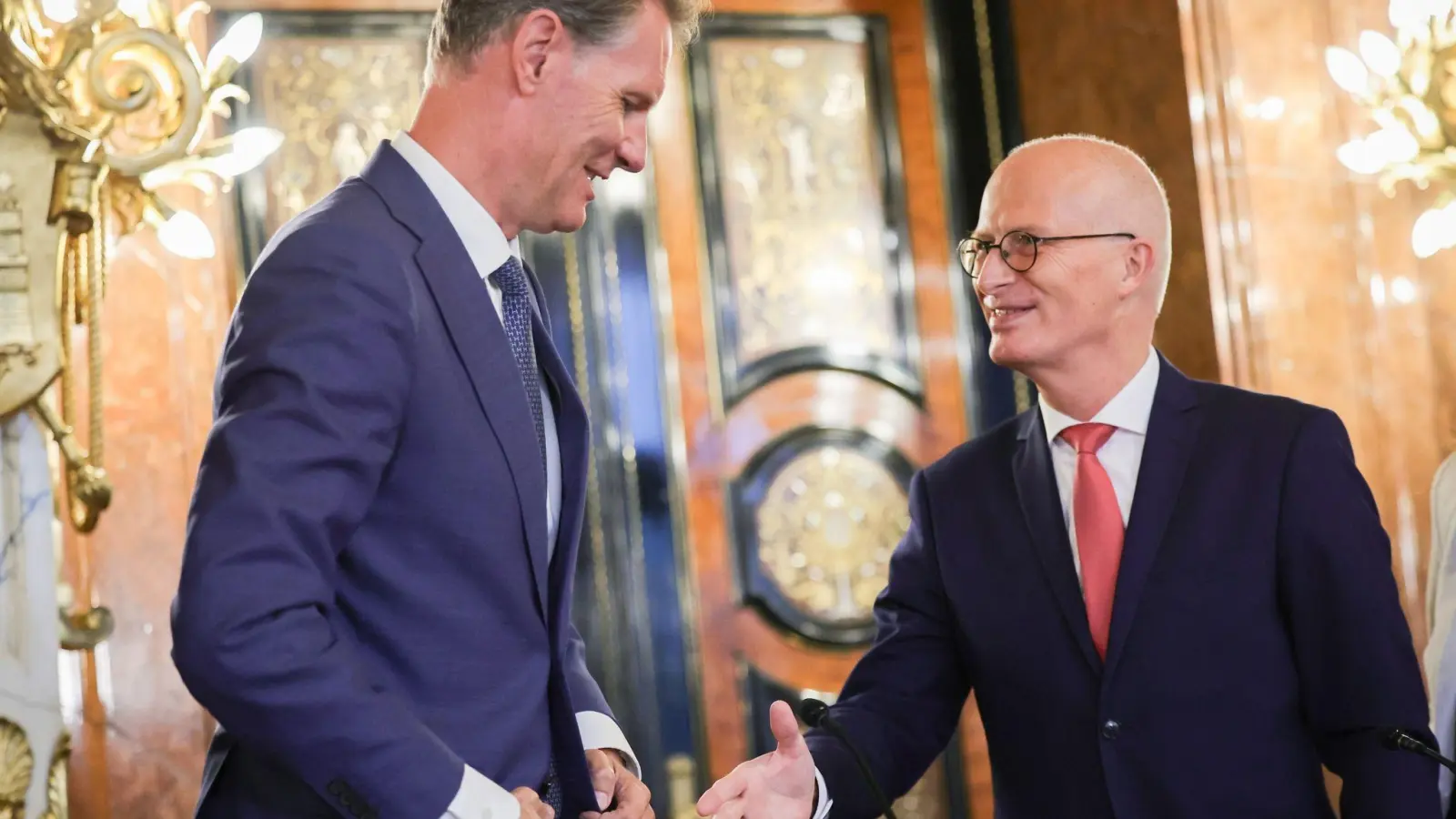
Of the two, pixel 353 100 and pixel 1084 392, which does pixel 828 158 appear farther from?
pixel 1084 392

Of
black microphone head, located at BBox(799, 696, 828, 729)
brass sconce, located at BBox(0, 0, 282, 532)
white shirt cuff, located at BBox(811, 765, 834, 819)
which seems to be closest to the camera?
black microphone head, located at BBox(799, 696, 828, 729)

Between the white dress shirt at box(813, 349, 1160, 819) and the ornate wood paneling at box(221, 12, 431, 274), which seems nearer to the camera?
the white dress shirt at box(813, 349, 1160, 819)

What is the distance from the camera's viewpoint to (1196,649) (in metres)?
2.02

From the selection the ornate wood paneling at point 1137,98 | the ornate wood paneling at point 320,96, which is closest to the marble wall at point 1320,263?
the ornate wood paneling at point 1137,98

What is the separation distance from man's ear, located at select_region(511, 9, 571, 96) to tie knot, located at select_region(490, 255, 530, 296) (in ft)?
0.54

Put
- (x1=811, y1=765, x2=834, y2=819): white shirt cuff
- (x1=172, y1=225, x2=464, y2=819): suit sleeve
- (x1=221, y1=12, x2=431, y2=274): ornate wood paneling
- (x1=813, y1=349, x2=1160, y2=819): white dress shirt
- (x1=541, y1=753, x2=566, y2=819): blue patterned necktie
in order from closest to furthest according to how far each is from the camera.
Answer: (x1=172, y1=225, x2=464, y2=819): suit sleeve
(x1=541, y1=753, x2=566, y2=819): blue patterned necktie
(x1=811, y1=765, x2=834, y2=819): white shirt cuff
(x1=813, y1=349, x2=1160, y2=819): white dress shirt
(x1=221, y1=12, x2=431, y2=274): ornate wood paneling

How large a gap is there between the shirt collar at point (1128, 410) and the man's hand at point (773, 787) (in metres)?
0.57

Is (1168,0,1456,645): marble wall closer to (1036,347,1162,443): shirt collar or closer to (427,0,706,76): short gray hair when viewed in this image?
(1036,347,1162,443): shirt collar

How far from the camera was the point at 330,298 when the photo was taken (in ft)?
4.30

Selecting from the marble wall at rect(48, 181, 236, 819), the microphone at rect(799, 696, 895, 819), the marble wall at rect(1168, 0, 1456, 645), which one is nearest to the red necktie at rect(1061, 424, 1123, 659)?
the microphone at rect(799, 696, 895, 819)

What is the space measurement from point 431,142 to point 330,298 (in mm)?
292

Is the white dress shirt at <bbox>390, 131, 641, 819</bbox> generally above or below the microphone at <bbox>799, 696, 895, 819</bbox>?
above

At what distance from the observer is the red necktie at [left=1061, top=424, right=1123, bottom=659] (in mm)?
2096

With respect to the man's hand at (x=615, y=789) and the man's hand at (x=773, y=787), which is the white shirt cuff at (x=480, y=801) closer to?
the man's hand at (x=615, y=789)
